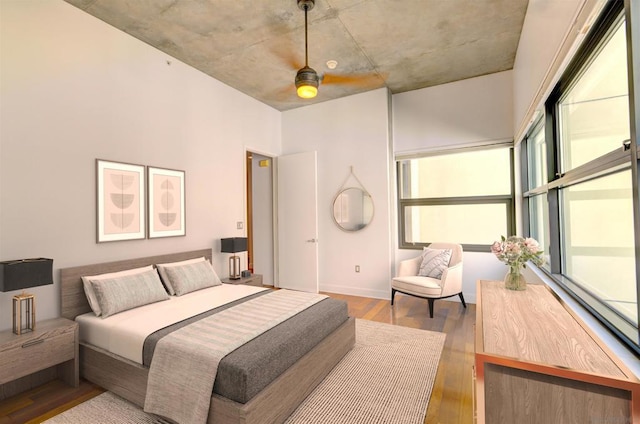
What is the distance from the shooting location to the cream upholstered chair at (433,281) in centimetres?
354

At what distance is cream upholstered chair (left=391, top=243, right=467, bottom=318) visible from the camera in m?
3.54

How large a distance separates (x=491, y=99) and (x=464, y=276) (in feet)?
8.11

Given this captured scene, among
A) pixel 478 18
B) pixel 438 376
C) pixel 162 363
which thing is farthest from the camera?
pixel 478 18

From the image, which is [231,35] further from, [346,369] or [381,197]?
[346,369]

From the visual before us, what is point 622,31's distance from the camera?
4.54ft

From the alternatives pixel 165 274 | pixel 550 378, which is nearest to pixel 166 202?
pixel 165 274

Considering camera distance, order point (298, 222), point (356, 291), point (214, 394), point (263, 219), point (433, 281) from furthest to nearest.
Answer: point (263, 219) → point (298, 222) → point (356, 291) → point (433, 281) → point (214, 394)

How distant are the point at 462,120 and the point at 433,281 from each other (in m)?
2.31

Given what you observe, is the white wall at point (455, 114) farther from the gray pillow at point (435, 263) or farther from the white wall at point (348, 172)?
the gray pillow at point (435, 263)

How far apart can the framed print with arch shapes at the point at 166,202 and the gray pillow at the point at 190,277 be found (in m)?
0.48

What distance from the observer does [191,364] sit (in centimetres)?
175

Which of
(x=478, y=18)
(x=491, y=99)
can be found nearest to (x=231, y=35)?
(x=478, y=18)

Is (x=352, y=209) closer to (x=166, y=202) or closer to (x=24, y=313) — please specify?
(x=166, y=202)

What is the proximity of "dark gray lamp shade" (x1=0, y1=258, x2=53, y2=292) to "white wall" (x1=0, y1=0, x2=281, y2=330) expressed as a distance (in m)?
0.33
